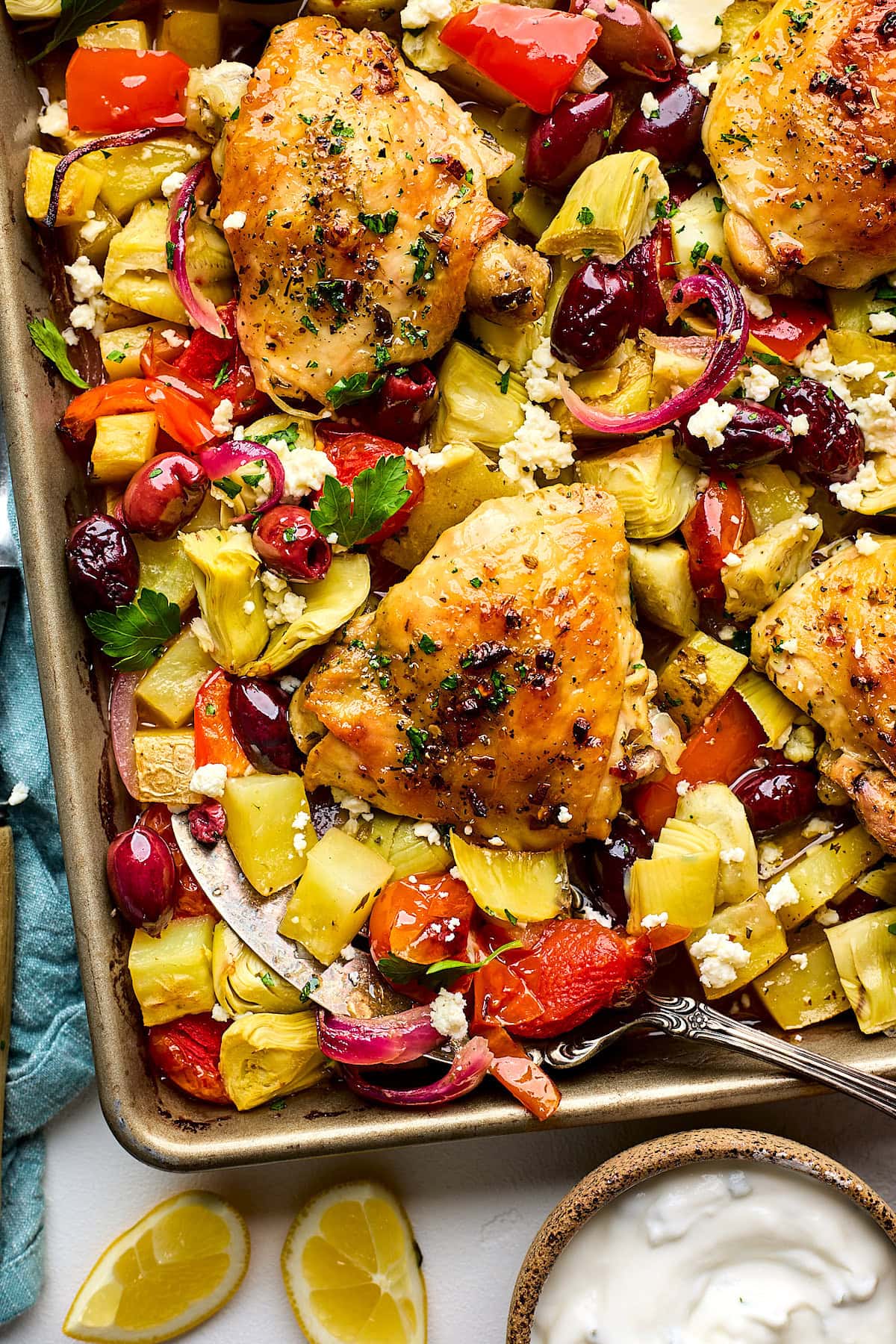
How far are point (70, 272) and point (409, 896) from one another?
6.14 ft

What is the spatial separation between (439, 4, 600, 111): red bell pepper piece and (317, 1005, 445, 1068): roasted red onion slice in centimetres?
240

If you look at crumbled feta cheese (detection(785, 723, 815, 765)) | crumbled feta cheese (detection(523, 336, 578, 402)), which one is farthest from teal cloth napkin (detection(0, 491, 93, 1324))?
crumbled feta cheese (detection(785, 723, 815, 765))

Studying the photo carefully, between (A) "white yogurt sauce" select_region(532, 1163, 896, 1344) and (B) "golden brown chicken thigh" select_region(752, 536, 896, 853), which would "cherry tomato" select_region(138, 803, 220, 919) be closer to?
(A) "white yogurt sauce" select_region(532, 1163, 896, 1344)

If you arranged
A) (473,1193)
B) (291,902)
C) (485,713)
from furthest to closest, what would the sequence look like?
(473,1193)
(291,902)
(485,713)

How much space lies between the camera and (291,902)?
300 cm

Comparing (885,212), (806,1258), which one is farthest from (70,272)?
(806,1258)

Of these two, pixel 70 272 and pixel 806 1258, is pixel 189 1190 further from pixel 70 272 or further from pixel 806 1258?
pixel 70 272

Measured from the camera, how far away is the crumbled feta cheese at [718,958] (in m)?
2.95

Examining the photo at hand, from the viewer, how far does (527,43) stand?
291 cm

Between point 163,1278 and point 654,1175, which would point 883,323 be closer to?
point 654,1175

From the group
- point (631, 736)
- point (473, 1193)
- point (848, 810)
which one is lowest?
point (473, 1193)

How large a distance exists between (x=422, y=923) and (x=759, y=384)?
5.37 ft

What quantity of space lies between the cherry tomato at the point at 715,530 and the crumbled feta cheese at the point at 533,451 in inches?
14.8

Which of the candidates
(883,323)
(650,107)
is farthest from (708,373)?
(650,107)
